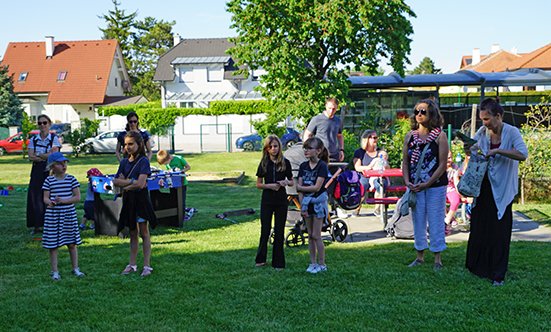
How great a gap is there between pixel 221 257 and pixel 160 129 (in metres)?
24.0

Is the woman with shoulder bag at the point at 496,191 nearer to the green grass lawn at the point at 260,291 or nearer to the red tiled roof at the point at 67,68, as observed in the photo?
the green grass lawn at the point at 260,291

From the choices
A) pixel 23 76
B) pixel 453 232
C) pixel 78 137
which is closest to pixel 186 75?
pixel 23 76

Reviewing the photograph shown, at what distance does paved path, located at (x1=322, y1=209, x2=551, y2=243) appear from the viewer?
7168 mm

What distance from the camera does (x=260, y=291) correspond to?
491 cm

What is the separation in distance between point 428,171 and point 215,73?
4080 cm

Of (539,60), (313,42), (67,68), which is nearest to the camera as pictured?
(313,42)

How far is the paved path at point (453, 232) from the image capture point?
282 inches

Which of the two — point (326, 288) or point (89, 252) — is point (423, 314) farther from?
point (89, 252)

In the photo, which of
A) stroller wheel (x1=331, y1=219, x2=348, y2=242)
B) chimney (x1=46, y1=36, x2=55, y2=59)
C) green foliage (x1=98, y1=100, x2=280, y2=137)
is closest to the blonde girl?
stroller wheel (x1=331, y1=219, x2=348, y2=242)

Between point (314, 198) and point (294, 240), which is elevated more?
point (314, 198)

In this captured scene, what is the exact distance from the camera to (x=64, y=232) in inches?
215

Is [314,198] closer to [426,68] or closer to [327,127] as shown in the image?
Answer: [327,127]

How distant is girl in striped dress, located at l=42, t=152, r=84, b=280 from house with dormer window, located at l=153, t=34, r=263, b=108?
38.3m

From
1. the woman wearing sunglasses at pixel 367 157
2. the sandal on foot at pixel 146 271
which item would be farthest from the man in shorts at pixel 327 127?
the sandal on foot at pixel 146 271
